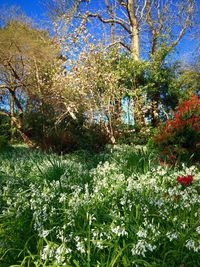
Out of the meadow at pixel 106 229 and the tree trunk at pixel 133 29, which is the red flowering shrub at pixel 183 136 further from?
the tree trunk at pixel 133 29

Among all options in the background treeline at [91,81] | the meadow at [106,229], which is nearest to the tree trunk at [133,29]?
the background treeline at [91,81]

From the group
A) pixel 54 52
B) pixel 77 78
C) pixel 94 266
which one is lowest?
pixel 94 266

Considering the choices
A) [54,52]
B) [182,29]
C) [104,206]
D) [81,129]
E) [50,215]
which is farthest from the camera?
[182,29]

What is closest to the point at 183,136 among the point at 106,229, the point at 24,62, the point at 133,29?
the point at 106,229

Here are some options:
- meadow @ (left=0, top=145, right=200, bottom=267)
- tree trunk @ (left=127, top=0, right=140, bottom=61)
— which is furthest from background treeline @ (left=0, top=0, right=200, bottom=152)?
meadow @ (left=0, top=145, right=200, bottom=267)

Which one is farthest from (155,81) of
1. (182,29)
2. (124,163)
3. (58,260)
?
(58,260)

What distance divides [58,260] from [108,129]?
10165 mm

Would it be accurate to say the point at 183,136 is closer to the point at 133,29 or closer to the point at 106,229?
the point at 106,229

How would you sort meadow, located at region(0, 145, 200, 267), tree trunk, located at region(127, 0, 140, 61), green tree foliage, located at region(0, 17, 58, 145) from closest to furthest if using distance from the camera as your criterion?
meadow, located at region(0, 145, 200, 267), green tree foliage, located at region(0, 17, 58, 145), tree trunk, located at region(127, 0, 140, 61)

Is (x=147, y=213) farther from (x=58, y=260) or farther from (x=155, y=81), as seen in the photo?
(x=155, y=81)

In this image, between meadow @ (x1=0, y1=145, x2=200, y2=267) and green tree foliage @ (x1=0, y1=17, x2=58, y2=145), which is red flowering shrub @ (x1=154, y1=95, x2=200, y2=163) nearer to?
meadow @ (x1=0, y1=145, x2=200, y2=267)

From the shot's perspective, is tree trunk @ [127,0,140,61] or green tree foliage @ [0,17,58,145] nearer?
green tree foliage @ [0,17,58,145]

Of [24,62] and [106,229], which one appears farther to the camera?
[24,62]

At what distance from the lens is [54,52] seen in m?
14.5
